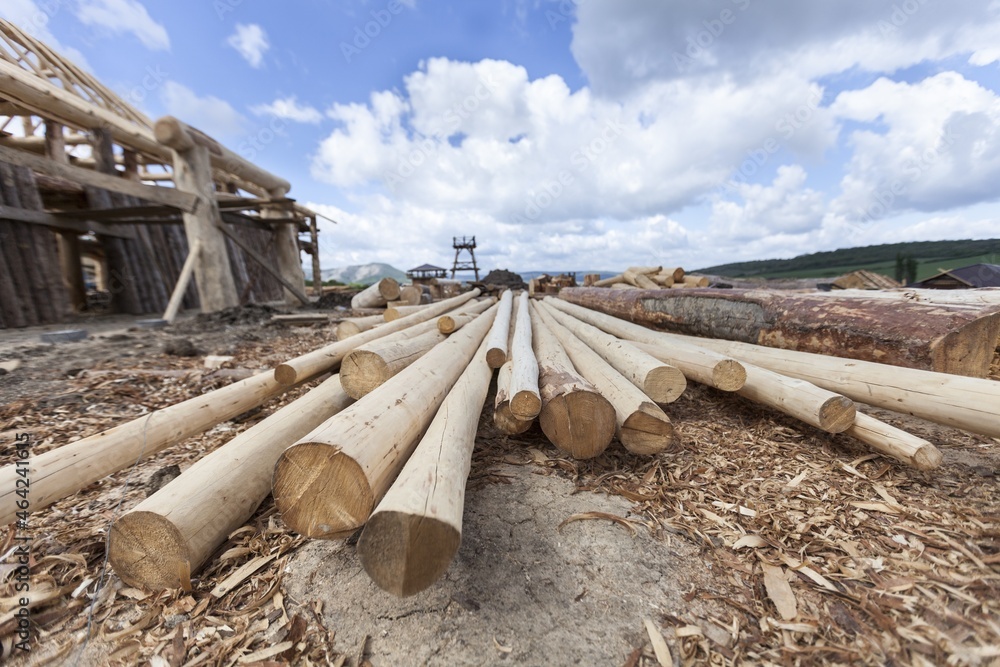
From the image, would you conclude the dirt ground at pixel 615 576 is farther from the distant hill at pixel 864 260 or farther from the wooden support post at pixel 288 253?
the distant hill at pixel 864 260

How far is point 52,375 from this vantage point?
4.09 m

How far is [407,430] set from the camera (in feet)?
6.42

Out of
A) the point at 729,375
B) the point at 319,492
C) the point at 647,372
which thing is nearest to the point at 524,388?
the point at 647,372

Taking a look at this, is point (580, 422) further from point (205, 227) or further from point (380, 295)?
point (205, 227)

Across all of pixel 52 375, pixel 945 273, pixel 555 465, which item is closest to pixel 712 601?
pixel 555 465

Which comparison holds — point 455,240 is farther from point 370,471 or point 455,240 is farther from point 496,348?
point 370,471

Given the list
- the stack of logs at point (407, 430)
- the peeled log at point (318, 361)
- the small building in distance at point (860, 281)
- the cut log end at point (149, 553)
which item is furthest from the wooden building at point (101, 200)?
the small building in distance at point (860, 281)

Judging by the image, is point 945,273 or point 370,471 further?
point 945,273

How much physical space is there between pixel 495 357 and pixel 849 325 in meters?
2.99

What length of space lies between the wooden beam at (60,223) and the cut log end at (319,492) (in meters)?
9.99

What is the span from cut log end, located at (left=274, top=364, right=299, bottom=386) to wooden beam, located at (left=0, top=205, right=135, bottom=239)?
8.35m

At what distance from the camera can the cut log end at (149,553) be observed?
1.51 m

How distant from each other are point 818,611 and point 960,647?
0.38 meters

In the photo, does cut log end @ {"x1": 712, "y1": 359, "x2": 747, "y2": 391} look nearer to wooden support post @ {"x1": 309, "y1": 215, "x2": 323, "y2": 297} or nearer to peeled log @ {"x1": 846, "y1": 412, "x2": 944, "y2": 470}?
peeled log @ {"x1": 846, "y1": 412, "x2": 944, "y2": 470}
